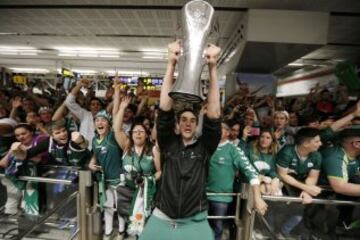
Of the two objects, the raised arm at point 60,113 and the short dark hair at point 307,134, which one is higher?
the raised arm at point 60,113

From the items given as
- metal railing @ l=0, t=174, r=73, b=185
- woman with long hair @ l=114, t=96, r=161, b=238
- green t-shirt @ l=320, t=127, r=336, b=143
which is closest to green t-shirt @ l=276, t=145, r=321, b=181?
green t-shirt @ l=320, t=127, r=336, b=143

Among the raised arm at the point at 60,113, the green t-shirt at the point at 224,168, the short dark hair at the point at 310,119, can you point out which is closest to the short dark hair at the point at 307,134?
the green t-shirt at the point at 224,168

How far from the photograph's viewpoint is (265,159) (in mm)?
2555

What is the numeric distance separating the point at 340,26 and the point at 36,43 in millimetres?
7321

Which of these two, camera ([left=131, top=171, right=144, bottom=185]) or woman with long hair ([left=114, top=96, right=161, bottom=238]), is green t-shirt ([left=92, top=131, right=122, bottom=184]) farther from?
camera ([left=131, top=171, right=144, bottom=185])

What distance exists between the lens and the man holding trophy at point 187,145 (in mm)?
1381

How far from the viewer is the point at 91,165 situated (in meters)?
2.55

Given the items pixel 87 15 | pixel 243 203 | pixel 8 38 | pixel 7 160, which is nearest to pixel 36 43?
pixel 8 38

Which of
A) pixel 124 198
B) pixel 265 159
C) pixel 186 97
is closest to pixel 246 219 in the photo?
pixel 265 159

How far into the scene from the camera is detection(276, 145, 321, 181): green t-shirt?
2.32m

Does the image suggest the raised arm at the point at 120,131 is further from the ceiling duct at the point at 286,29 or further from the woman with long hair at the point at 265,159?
the ceiling duct at the point at 286,29

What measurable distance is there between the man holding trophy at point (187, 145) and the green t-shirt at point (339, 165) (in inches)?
47.6

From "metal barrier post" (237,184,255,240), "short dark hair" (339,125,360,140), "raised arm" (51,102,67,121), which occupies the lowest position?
"metal barrier post" (237,184,255,240)

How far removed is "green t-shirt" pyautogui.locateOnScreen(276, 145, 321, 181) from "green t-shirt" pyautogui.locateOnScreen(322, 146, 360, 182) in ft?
0.24
